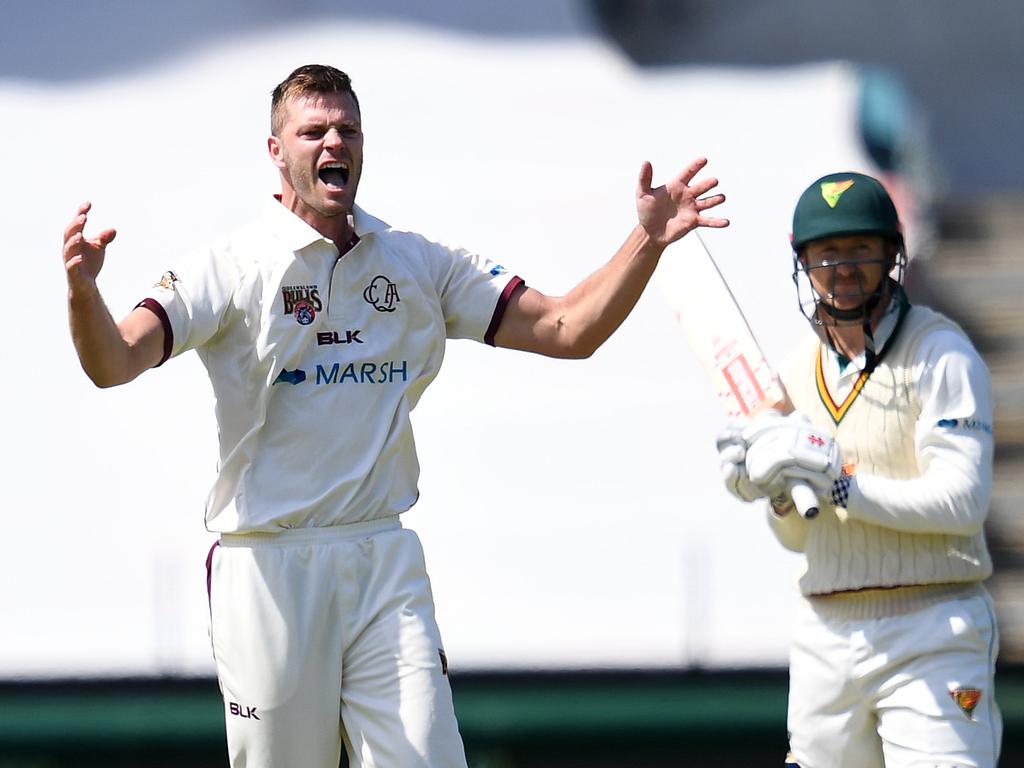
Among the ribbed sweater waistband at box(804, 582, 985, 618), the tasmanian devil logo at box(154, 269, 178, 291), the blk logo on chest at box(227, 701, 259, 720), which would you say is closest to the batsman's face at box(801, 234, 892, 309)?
the ribbed sweater waistband at box(804, 582, 985, 618)

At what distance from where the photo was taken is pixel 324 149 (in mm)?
3141

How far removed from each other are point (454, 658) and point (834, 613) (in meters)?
1.90

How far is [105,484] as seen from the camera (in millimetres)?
5145

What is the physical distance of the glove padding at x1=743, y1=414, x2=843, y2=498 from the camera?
10.0 feet

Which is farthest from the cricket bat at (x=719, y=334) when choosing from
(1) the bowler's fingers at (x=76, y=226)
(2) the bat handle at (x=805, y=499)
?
(1) the bowler's fingers at (x=76, y=226)

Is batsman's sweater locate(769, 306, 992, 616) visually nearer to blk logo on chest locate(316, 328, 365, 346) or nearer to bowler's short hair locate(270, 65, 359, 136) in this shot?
blk logo on chest locate(316, 328, 365, 346)

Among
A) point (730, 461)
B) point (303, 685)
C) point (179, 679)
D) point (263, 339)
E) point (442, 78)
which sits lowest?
point (179, 679)

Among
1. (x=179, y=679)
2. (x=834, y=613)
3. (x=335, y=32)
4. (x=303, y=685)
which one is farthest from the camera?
(x=335, y=32)

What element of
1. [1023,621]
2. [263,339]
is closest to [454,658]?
[1023,621]

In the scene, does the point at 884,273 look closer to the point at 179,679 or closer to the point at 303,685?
the point at 303,685

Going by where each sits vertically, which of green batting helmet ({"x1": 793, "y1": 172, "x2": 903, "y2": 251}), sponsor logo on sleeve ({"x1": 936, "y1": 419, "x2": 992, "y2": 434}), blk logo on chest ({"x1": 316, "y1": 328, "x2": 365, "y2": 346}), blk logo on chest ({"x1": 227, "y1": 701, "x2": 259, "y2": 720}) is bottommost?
blk logo on chest ({"x1": 227, "y1": 701, "x2": 259, "y2": 720})

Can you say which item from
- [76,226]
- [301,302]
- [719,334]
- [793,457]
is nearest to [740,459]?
[793,457]

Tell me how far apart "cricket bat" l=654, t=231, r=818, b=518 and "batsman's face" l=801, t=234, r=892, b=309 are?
20 centimetres

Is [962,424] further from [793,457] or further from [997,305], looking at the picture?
[997,305]
